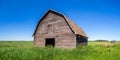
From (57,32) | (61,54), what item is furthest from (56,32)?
(61,54)

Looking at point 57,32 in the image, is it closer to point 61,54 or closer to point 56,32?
point 56,32

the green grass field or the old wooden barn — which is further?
the old wooden barn

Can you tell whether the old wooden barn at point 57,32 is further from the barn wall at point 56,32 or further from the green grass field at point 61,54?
the green grass field at point 61,54

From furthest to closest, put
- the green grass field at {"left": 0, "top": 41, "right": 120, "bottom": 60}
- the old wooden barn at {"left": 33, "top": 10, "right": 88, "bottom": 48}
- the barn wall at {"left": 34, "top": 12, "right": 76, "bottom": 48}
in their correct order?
the barn wall at {"left": 34, "top": 12, "right": 76, "bottom": 48} < the old wooden barn at {"left": 33, "top": 10, "right": 88, "bottom": 48} < the green grass field at {"left": 0, "top": 41, "right": 120, "bottom": 60}

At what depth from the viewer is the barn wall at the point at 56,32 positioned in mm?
22344

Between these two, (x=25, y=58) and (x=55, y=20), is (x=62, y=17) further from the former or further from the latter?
(x=25, y=58)

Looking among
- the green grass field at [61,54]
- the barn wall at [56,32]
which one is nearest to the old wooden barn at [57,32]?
the barn wall at [56,32]

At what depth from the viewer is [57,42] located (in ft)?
77.7

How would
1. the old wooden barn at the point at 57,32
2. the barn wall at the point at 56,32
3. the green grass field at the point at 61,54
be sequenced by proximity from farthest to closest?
1. the barn wall at the point at 56,32
2. the old wooden barn at the point at 57,32
3. the green grass field at the point at 61,54

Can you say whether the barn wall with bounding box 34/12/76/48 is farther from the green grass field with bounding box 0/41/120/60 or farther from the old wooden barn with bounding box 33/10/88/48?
the green grass field with bounding box 0/41/120/60

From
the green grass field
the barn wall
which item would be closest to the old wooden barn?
the barn wall

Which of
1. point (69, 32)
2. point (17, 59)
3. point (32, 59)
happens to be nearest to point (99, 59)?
point (32, 59)

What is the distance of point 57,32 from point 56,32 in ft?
0.63

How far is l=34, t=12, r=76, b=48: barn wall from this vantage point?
73.3ft
